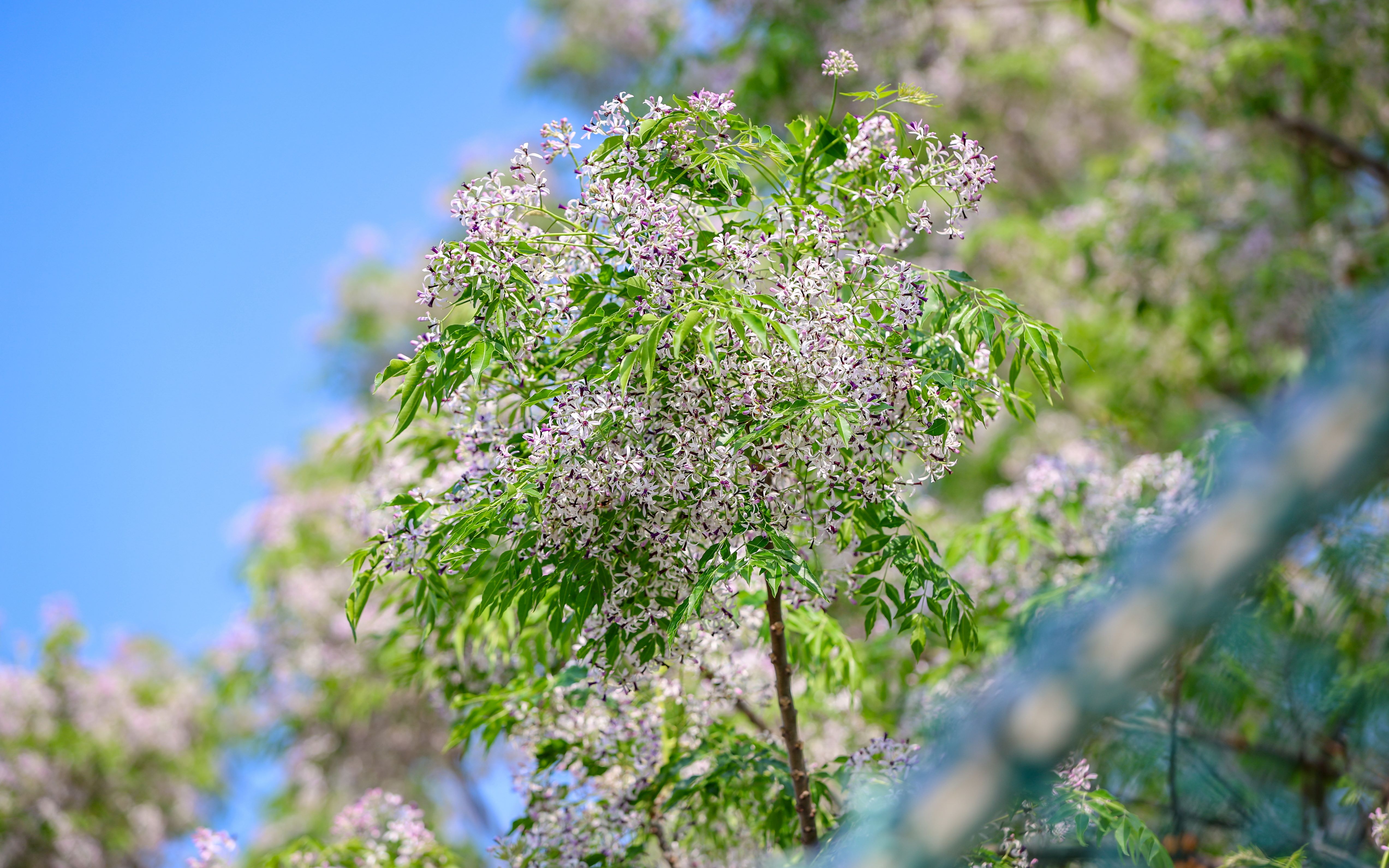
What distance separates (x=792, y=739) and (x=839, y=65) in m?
1.79

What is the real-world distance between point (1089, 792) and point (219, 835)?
9.17 feet

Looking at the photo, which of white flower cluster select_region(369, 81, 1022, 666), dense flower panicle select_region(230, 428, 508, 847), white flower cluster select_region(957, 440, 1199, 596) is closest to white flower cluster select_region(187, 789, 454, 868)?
white flower cluster select_region(369, 81, 1022, 666)

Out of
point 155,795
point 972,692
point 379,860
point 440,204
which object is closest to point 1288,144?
point 972,692

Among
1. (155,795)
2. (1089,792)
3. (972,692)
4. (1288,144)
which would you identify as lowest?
(1089,792)

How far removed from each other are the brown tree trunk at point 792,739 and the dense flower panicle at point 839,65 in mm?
1381

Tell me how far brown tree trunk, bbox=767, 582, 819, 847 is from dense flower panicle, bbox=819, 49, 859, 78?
1.38m

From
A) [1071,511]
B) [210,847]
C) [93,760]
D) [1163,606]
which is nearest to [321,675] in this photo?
[93,760]

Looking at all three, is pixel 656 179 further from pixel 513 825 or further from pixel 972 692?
pixel 513 825

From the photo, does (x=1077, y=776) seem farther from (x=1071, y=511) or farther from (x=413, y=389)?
(x=1071, y=511)

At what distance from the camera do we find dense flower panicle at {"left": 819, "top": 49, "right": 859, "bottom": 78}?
2615mm

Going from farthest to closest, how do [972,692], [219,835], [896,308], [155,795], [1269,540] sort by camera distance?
[155,795] → [219,835] → [972,692] → [896,308] → [1269,540]

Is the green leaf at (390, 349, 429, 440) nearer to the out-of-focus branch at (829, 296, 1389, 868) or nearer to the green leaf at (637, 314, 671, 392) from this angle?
the green leaf at (637, 314, 671, 392)

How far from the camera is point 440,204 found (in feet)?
43.9

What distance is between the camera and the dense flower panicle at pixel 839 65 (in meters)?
2.62
